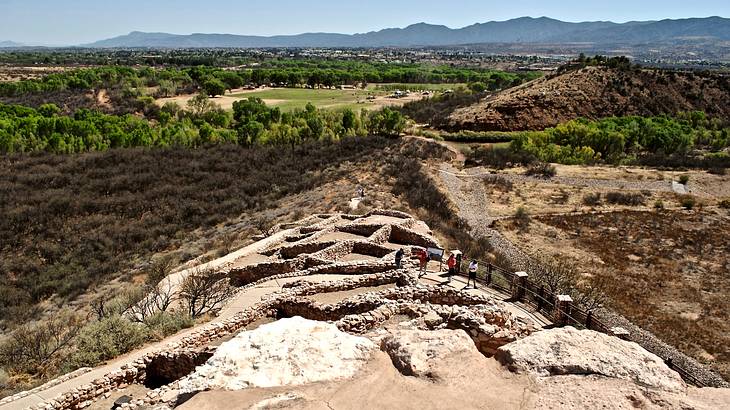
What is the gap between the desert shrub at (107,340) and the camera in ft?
43.5

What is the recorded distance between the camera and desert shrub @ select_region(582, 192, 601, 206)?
127 ft

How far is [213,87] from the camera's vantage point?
101m

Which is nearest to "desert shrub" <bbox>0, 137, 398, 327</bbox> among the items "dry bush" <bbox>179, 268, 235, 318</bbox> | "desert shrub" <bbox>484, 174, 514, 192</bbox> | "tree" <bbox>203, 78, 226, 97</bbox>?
"dry bush" <bbox>179, 268, 235, 318</bbox>

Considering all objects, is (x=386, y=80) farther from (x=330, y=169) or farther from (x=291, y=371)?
(x=291, y=371)

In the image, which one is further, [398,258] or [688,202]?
[688,202]

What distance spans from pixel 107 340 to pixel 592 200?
35770mm

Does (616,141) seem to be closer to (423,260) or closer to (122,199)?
(423,260)

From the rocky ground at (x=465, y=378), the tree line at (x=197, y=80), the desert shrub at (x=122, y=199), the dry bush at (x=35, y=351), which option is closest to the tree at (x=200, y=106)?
the tree line at (x=197, y=80)

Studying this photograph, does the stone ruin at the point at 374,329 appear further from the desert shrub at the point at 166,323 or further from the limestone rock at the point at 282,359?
the desert shrub at the point at 166,323

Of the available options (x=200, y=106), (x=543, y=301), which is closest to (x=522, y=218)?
(x=543, y=301)

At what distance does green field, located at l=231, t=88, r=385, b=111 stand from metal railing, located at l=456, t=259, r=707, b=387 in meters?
67.1

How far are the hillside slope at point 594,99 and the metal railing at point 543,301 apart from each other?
179 ft

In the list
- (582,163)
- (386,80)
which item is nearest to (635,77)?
(582,163)

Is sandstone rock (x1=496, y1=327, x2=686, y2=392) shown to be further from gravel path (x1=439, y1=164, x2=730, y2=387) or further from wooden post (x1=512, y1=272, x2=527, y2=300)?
gravel path (x1=439, y1=164, x2=730, y2=387)
